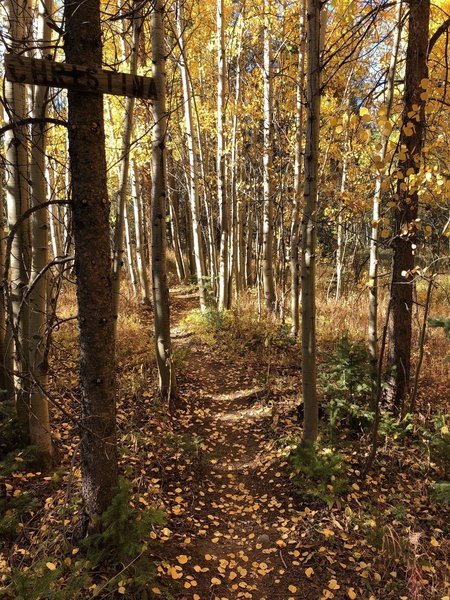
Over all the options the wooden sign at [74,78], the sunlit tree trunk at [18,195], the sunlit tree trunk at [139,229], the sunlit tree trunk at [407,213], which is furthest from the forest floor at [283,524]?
the sunlit tree trunk at [139,229]

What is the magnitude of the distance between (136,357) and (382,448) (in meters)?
4.09

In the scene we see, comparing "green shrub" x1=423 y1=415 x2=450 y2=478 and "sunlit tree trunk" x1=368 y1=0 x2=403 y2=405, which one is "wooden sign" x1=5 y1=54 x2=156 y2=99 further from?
"green shrub" x1=423 y1=415 x2=450 y2=478

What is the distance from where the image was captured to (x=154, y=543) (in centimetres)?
→ 351

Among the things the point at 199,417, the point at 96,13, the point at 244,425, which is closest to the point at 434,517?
the point at 244,425

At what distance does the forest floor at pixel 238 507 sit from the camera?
10.4 feet

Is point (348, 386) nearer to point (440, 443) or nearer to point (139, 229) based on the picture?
point (440, 443)

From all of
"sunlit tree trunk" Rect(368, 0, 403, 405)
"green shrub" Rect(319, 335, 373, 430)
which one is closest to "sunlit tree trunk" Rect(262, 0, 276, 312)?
"sunlit tree trunk" Rect(368, 0, 403, 405)

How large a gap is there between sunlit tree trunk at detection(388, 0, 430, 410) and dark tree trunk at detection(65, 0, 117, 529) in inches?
126

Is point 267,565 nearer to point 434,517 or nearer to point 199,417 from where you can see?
point 434,517

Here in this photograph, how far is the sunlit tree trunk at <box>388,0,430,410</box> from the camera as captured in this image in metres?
4.88

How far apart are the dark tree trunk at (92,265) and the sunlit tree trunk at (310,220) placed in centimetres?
217

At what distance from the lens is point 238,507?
14.5 feet

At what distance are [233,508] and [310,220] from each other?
3126mm

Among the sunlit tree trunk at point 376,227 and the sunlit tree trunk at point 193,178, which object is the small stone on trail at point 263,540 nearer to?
the sunlit tree trunk at point 376,227
